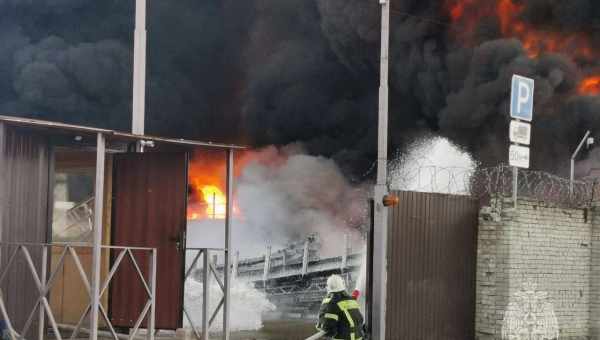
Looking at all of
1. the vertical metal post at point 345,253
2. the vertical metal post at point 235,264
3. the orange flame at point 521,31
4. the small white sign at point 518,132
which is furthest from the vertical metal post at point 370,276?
the orange flame at point 521,31

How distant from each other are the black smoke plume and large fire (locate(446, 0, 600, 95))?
14 cm

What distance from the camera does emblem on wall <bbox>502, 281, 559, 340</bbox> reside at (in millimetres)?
12320

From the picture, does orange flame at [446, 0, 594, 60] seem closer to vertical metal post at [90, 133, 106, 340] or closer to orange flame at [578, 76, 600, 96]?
orange flame at [578, 76, 600, 96]

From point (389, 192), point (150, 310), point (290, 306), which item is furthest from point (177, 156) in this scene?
point (290, 306)

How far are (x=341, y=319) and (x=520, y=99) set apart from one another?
6.76m

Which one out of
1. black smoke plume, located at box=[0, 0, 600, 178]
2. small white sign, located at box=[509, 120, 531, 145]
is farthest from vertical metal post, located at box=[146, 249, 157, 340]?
black smoke plume, located at box=[0, 0, 600, 178]

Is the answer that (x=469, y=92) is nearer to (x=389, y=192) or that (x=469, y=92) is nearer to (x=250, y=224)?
(x=250, y=224)

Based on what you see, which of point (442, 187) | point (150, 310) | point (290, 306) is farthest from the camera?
point (442, 187)

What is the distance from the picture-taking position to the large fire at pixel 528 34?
29.3 meters

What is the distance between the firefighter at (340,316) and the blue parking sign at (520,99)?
6368 millimetres

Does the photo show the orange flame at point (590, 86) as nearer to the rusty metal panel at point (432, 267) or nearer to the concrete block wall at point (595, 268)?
the concrete block wall at point (595, 268)

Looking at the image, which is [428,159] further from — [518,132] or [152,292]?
[152,292]

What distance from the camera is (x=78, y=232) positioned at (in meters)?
10.4

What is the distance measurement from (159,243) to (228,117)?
28.9 m
